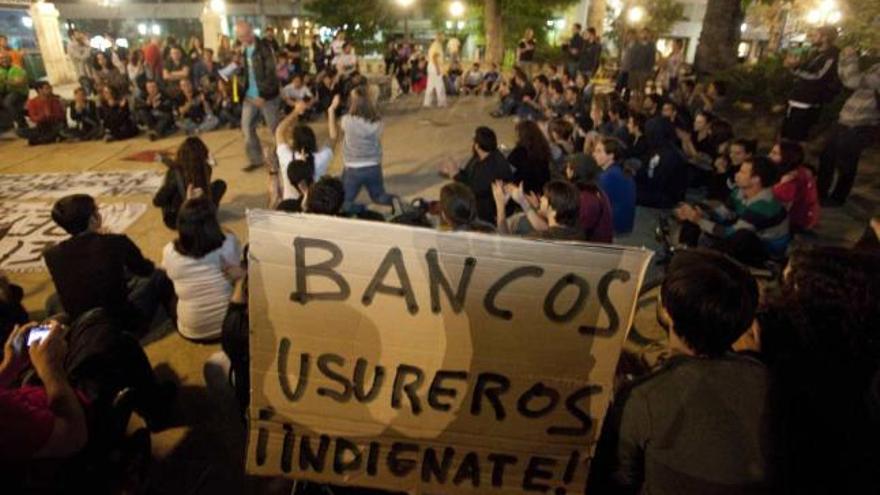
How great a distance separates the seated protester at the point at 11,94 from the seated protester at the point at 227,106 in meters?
3.79

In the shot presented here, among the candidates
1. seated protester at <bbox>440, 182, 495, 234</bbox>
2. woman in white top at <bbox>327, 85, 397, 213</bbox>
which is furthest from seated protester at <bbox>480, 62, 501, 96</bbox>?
seated protester at <bbox>440, 182, 495, 234</bbox>

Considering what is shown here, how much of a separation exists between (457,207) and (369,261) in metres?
1.91

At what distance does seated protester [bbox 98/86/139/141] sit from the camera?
10766 mm

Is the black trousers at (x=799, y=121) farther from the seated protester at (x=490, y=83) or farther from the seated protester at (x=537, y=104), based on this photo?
the seated protester at (x=490, y=83)

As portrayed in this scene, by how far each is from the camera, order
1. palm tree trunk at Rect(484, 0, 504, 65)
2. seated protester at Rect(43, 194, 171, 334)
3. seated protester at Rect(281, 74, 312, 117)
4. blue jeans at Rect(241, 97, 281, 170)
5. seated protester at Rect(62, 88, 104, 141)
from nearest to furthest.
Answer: seated protester at Rect(43, 194, 171, 334) → blue jeans at Rect(241, 97, 281, 170) → seated protester at Rect(62, 88, 104, 141) → seated protester at Rect(281, 74, 312, 117) → palm tree trunk at Rect(484, 0, 504, 65)

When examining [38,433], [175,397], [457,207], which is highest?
[457,207]

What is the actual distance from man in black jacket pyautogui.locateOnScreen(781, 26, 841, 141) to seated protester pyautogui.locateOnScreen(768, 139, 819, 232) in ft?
10.9

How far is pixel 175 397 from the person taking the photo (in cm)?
352

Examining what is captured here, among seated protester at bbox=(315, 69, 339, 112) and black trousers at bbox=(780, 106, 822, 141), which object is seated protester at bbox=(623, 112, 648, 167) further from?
seated protester at bbox=(315, 69, 339, 112)

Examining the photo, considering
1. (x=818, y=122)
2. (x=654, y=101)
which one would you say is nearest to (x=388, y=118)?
(x=654, y=101)

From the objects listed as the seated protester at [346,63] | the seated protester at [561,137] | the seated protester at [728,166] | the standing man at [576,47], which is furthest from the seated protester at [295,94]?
the seated protester at [728,166]

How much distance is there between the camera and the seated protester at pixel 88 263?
3504 millimetres

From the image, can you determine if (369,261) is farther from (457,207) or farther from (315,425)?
(457,207)

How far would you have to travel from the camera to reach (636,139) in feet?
26.2
